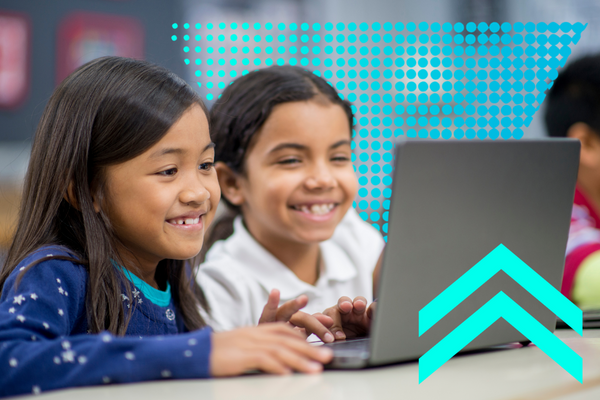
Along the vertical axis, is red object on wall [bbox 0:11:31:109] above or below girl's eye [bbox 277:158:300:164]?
above

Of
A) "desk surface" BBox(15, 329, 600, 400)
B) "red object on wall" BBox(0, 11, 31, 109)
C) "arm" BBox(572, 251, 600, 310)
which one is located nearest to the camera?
"desk surface" BBox(15, 329, 600, 400)

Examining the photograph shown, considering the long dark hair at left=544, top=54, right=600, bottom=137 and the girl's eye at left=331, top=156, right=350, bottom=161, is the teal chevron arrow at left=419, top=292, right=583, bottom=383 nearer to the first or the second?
the girl's eye at left=331, top=156, right=350, bottom=161

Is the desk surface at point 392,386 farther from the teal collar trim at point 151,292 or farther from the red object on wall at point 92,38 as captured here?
the red object on wall at point 92,38

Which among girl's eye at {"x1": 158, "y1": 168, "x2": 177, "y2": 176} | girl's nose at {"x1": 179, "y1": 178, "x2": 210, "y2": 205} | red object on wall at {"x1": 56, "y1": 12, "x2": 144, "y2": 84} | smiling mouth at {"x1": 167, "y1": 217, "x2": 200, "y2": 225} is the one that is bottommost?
smiling mouth at {"x1": 167, "y1": 217, "x2": 200, "y2": 225}

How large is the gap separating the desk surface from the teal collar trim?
0.36m

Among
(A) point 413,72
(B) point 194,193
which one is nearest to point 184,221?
(B) point 194,193

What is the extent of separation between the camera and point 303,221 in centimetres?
120

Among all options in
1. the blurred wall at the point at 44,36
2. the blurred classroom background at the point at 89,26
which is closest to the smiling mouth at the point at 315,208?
the blurred classroom background at the point at 89,26

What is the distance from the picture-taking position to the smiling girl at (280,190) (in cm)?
115

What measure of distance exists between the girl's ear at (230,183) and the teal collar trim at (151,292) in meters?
0.38

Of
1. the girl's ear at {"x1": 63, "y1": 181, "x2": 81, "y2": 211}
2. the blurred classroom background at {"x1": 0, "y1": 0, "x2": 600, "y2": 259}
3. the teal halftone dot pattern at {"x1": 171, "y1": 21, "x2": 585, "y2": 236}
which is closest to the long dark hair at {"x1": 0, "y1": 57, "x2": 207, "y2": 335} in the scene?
the girl's ear at {"x1": 63, "y1": 181, "x2": 81, "y2": 211}

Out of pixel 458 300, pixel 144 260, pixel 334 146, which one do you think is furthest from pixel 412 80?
pixel 458 300

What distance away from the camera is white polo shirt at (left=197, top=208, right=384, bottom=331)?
1121 millimetres

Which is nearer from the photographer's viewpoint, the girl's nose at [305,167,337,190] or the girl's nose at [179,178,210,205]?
the girl's nose at [179,178,210,205]
